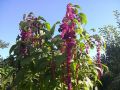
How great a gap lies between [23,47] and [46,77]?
64 centimetres

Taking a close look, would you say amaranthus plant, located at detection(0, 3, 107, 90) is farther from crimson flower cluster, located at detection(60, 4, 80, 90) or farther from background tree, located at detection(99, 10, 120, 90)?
background tree, located at detection(99, 10, 120, 90)

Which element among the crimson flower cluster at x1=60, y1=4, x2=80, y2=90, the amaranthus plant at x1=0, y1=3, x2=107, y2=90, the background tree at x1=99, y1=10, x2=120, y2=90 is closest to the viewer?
the crimson flower cluster at x1=60, y1=4, x2=80, y2=90

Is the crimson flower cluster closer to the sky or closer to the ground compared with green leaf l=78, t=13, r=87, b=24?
closer to the ground

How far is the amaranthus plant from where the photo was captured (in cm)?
457

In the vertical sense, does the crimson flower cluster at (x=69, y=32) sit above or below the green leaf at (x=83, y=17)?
below

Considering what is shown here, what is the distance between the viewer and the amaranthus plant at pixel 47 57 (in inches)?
180

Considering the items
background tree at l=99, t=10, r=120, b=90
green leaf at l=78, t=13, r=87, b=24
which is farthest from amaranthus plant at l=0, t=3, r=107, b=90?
background tree at l=99, t=10, r=120, b=90

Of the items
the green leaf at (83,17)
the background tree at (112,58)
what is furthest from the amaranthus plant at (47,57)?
the background tree at (112,58)

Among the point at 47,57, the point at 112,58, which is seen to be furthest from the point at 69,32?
the point at 112,58

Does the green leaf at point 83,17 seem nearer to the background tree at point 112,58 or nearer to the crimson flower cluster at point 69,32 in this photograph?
the crimson flower cluster at point 69,32

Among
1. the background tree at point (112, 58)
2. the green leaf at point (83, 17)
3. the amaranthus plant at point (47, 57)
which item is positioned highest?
the background tree at point (112, 58)

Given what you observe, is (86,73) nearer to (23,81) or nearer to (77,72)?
(77,72)

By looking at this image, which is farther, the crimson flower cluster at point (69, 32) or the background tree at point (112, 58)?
the background tree at point (112, 58)

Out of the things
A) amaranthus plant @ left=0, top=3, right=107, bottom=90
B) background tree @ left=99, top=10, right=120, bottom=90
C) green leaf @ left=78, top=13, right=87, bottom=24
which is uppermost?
background tree @ left=99, top=10, right=120, bottom=90
